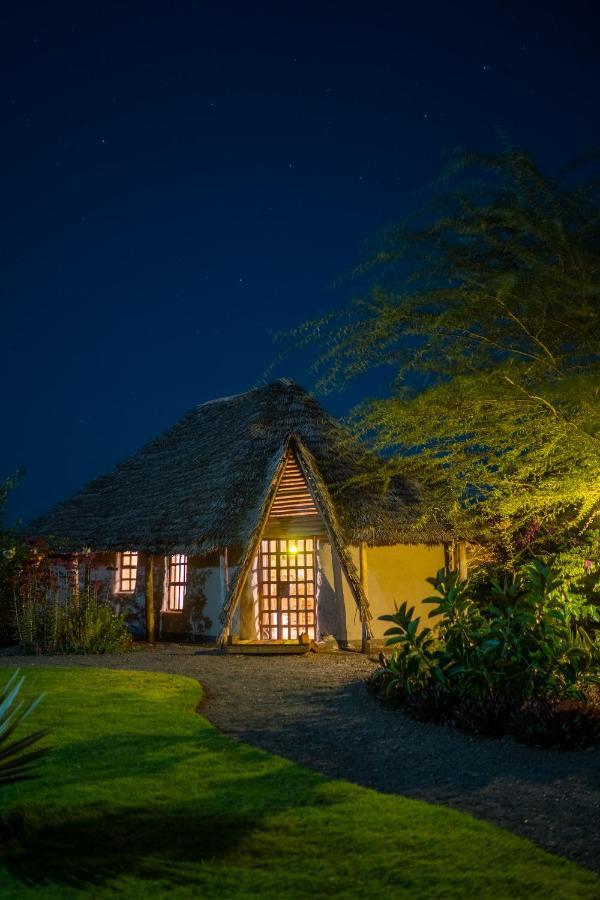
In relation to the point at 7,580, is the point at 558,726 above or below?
below

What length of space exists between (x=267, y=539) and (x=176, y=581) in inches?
112

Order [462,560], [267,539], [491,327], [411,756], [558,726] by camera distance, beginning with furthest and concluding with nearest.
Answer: [462,560], [267,539], [491,327], [558,726], [411,756]

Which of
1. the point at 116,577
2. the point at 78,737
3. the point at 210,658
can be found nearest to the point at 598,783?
the point at 78,737

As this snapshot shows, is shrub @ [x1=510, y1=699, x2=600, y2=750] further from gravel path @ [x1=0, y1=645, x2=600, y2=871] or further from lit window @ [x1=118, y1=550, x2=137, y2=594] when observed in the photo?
lit window @ [x1=118, y1=550, x2=137, y2=594]

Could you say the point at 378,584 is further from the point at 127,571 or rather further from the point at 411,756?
the point at 411,756

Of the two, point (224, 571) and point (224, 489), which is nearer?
point (224, 571)

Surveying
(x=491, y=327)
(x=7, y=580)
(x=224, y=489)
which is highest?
(x=491, y=327)

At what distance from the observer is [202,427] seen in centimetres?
2241

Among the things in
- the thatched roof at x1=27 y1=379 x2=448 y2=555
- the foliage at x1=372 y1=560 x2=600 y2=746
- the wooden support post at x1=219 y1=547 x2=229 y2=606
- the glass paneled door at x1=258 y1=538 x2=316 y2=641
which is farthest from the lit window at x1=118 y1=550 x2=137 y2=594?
the foliage at x1=372 y1=560 x2=600 y2=746

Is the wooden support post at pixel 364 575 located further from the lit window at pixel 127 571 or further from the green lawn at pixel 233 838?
the green lawn at pixel 233 838

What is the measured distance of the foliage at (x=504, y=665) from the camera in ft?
24.4

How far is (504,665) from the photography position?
8.03 meters

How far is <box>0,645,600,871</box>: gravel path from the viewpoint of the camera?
5.20 meters

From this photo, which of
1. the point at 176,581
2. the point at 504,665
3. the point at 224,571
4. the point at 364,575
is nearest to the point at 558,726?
the point at 504,665
